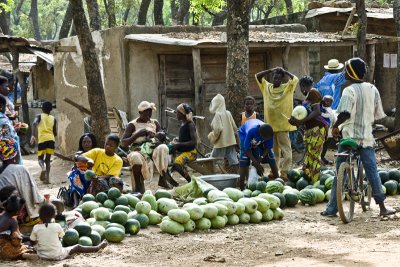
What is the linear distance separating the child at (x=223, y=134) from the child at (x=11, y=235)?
510cm

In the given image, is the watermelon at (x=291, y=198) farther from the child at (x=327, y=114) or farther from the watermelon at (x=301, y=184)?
the child at (x=327, y=114)

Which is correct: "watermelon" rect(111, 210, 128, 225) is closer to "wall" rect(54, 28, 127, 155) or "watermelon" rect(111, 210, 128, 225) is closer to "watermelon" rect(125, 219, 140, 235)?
"watermelon" rect(125, 219, 140, 235)

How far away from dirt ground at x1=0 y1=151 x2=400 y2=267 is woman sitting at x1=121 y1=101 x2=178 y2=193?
188cm

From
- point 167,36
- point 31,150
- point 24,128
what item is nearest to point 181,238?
point 24,128

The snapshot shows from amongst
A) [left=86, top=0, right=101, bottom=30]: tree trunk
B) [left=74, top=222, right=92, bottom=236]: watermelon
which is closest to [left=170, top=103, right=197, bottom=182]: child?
[left=74, top=222, right=92, bottom=236]: watermelon

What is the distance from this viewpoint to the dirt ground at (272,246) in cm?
632

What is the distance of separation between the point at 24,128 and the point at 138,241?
8.09 feet

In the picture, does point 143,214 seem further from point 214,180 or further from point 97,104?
point 97,104

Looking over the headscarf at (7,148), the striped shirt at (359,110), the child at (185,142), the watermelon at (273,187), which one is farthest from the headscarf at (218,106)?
the headscarf at (7,148)

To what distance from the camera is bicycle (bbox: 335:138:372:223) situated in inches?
313

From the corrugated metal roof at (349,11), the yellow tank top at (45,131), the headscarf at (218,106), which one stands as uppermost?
the corrugated metal roof at (349,11)

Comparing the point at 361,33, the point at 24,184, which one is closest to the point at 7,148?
the point at 24,184

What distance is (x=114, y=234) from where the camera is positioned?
722cm

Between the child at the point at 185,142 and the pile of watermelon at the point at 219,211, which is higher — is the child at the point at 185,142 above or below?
above
